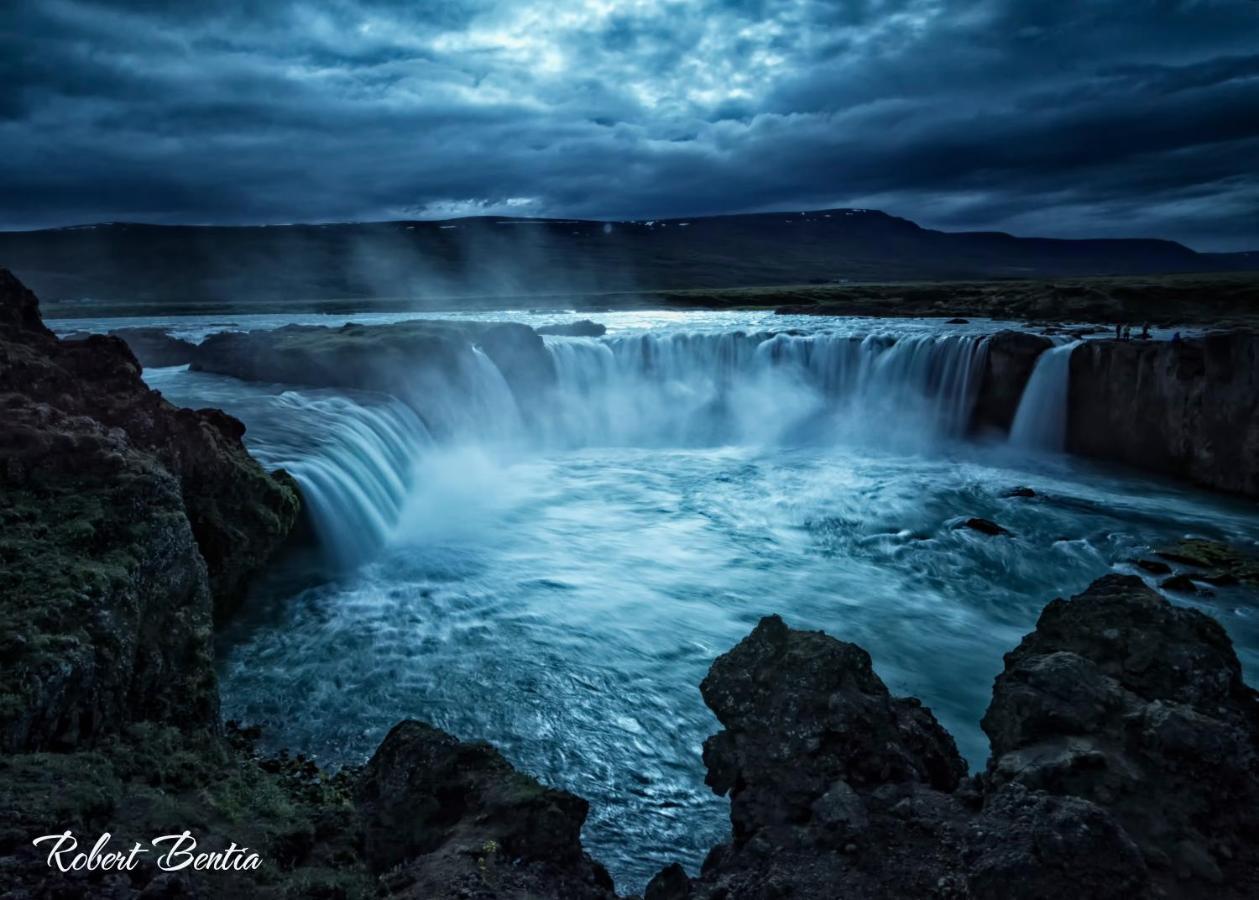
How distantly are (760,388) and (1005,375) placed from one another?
7466 mm

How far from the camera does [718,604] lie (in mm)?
10211

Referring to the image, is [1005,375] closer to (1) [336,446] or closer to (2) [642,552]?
(2) [642,552]

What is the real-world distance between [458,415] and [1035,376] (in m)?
15.3

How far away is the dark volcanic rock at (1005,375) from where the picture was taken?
18891 mm

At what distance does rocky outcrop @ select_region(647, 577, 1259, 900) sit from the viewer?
295cm

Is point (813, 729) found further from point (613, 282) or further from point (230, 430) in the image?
point (613, 282)

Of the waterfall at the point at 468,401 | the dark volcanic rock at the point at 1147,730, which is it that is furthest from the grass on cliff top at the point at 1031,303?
the dark volcanic rock at the point at 1147,730

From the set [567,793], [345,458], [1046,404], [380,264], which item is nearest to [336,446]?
[345,458]

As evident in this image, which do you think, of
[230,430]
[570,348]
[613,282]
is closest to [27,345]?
[230,430]

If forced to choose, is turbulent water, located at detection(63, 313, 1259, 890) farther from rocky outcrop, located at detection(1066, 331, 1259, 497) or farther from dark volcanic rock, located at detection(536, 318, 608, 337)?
dark volcanic rock, located at detection(536, 318, 608, 337)

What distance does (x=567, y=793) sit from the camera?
366 centimetres

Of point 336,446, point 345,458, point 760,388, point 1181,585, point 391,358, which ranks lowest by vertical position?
point 1181,585

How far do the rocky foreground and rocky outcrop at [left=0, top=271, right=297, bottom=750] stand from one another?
0.06 ft

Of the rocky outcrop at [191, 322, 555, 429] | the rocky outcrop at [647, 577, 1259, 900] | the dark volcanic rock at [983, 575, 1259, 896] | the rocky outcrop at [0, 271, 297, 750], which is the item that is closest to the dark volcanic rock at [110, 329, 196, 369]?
the rocky outcrop at [191, 322, 555, 429]
